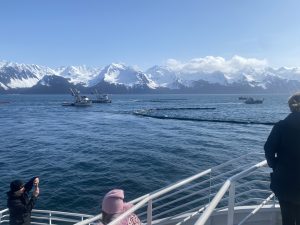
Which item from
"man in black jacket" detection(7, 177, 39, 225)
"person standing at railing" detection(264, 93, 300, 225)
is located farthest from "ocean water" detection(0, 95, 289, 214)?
"person standing at railing" detection(264, 93, 300, 225)

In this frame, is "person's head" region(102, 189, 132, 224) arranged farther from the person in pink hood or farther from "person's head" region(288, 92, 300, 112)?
"person's head" region(288, 92, 300, 112)

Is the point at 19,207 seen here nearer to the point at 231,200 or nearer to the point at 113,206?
the point at 113,206

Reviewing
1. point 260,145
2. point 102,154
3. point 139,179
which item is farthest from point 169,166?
point 260,145

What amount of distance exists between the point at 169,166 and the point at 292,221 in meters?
24.1

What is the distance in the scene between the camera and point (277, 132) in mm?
3949

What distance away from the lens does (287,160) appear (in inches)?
153

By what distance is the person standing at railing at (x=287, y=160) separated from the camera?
3844 millimetres

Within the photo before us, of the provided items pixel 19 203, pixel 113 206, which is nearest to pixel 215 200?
pixel 113 206

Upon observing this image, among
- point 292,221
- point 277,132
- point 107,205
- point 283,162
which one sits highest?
point 277,132

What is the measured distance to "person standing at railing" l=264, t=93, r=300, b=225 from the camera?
3.84 metres

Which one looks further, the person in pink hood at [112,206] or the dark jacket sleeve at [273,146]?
the dark jacket sleeve at [273,146]

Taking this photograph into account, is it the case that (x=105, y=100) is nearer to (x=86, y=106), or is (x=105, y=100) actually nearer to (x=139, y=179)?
(x=86, y=106)

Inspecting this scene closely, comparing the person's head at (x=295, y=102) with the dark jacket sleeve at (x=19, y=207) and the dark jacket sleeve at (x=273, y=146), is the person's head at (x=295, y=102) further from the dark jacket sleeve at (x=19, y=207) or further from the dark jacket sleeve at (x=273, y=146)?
the dark jacket sleeve at (x=19, y=207)

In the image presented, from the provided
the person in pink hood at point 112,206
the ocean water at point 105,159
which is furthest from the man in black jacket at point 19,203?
the ocean water at point 105,159
